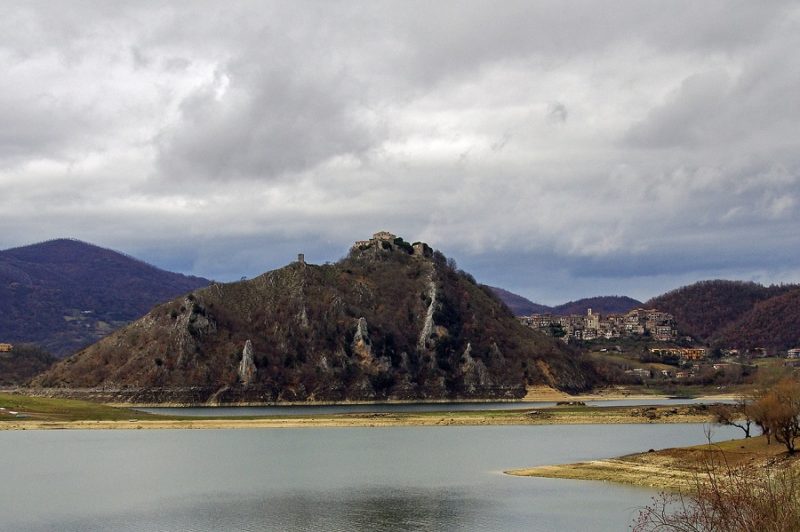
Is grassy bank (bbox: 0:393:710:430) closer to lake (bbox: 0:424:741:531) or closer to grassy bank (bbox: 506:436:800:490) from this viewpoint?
lake (bbox: 0:424:741:531)

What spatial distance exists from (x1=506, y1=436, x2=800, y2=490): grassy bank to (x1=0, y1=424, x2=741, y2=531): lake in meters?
2.92

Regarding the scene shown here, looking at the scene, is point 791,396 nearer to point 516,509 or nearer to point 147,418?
point 516,509

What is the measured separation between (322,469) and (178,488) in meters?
16.1

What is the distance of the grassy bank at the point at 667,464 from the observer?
7144cm

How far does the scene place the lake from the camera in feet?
203

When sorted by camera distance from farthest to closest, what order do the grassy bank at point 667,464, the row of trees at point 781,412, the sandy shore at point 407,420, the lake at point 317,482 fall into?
the sandy shore at point 407,420 → the row of trees at point 781,412 → the grassy bank at point 667,464 → the lake at point 317,482

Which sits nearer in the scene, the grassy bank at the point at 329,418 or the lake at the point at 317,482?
the lake at the point at 317,482

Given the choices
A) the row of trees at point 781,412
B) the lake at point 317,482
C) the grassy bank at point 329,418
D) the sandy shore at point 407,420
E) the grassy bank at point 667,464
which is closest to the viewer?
the lake at point 317,482

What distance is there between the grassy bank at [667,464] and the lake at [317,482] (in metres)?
2.92

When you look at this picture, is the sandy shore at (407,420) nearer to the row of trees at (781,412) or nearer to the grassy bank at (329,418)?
the grassy bank at (329,418)

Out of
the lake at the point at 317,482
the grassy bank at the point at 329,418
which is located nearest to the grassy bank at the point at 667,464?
the lake at the point at 317,482

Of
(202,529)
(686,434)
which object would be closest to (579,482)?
(202,529)

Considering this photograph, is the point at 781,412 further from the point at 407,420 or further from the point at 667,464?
the point at 407,420

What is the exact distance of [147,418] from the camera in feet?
540
